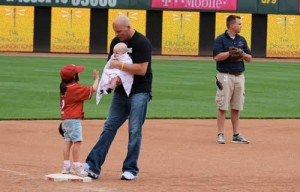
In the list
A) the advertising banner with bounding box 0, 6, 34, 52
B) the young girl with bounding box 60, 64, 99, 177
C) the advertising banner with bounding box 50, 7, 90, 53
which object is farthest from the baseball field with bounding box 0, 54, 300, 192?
the advertising banner with bounding box 50, 7, 90, 53

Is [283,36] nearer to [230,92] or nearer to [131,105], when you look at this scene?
[230,92]

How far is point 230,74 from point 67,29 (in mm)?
34326

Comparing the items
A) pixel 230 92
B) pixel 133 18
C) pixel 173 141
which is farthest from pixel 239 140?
pixel 133 18

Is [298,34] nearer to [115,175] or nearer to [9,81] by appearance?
[9,81]

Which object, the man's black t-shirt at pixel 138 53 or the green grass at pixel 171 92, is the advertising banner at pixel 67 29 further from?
the man's black t-shirt at pixel 138 53

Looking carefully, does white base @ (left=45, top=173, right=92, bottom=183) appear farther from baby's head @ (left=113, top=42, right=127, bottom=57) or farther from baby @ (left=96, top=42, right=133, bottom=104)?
baby's head @ (left=113, top=42, right=127, bottom=57)

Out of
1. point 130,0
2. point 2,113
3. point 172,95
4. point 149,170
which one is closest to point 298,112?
point 172,95

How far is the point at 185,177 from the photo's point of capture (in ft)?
37.5

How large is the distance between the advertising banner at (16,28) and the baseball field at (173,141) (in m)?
19.4

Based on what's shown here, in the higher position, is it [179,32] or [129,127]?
[179,32]

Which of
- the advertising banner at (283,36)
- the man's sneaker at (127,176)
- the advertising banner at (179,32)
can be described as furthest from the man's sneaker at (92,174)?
the advertising banner at (283,36)

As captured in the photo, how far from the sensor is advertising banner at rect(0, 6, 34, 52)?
47688 millimetres

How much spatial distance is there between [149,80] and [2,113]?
8116mm

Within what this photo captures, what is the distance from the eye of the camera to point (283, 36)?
50.7 m
